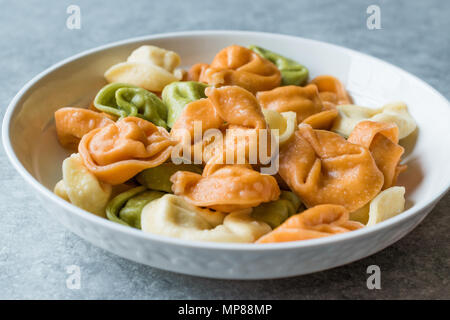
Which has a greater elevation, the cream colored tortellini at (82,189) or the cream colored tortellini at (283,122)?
the cream colored tortellini at (283,122)

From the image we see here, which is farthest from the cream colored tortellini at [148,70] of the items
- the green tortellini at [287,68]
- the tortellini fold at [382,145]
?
the tortellini fold at [382,145]

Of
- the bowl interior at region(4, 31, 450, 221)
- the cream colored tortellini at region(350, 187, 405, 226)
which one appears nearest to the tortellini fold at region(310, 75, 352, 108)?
the bowl interior at region(4, 31, 450, 221)

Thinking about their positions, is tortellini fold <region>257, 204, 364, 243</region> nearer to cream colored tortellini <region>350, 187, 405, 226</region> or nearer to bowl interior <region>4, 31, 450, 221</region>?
cream colored tortellini <region>350, 187, 405, 226</region>

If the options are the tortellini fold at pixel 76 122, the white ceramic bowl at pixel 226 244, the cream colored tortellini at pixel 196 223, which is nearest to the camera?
the white ceramic bowl at pixel 226 244

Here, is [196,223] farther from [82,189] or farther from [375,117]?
[375,117]

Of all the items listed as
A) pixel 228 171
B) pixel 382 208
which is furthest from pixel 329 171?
pixel 228 171

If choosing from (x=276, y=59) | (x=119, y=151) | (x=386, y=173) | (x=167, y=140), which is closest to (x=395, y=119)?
(x=386, y=173)

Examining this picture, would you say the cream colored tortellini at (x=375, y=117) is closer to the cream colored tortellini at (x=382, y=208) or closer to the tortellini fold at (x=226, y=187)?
the cream colored tortellini at (x=382, y=208)

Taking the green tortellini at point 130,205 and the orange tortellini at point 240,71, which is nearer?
the green tortellini at point 130,205
